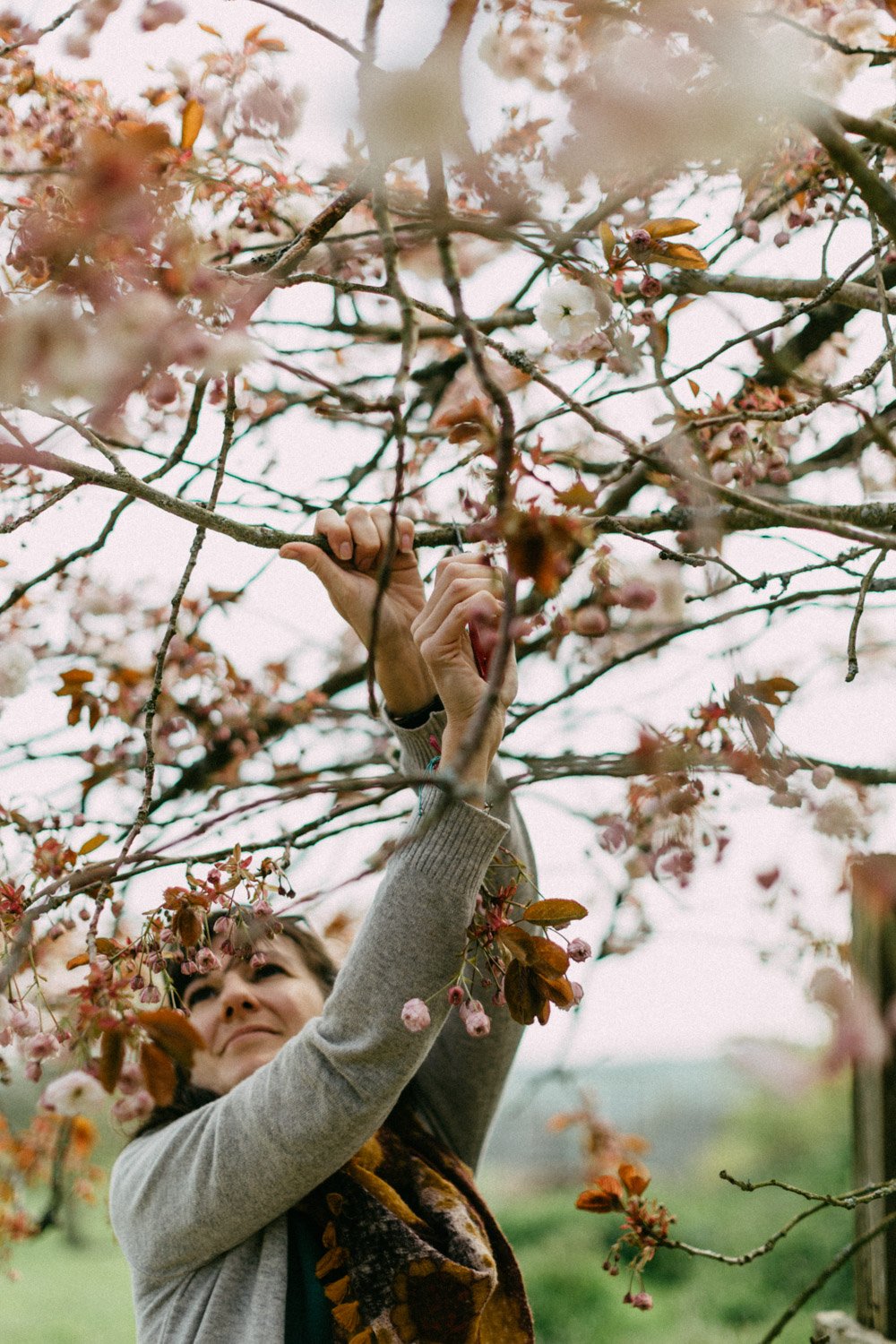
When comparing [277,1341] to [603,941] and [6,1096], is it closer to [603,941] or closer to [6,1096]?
[603,941]

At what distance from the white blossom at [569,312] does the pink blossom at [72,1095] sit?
0.78 meters

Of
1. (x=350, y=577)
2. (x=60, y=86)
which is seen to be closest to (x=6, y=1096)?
(x=350, y=577)

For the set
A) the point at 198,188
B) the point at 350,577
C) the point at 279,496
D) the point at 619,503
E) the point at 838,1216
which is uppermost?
the point at 198,188

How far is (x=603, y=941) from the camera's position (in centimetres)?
164

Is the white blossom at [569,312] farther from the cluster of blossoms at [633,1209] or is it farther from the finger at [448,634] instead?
the cluster of blossoms at [633,1209]

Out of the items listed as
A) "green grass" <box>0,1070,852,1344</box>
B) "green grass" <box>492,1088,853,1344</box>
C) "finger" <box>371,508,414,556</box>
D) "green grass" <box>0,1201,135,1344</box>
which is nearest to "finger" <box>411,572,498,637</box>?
"finger" <box>371,508,414,556</box>

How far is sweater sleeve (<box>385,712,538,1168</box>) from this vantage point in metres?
1.17

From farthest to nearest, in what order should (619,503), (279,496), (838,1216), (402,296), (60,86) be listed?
(838,1216), (619,503), (279,496), (60,86), (402,296)

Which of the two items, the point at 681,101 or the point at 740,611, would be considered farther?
the point at 740,611

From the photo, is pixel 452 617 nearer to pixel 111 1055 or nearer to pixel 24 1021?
pixel 111 1055

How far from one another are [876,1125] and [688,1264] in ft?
18.0

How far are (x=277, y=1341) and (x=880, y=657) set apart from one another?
1.66 metres

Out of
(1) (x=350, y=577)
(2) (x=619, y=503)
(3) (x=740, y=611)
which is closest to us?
(3) (x=740, y=611)

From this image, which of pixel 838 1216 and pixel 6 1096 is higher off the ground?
pixel 6 1096
